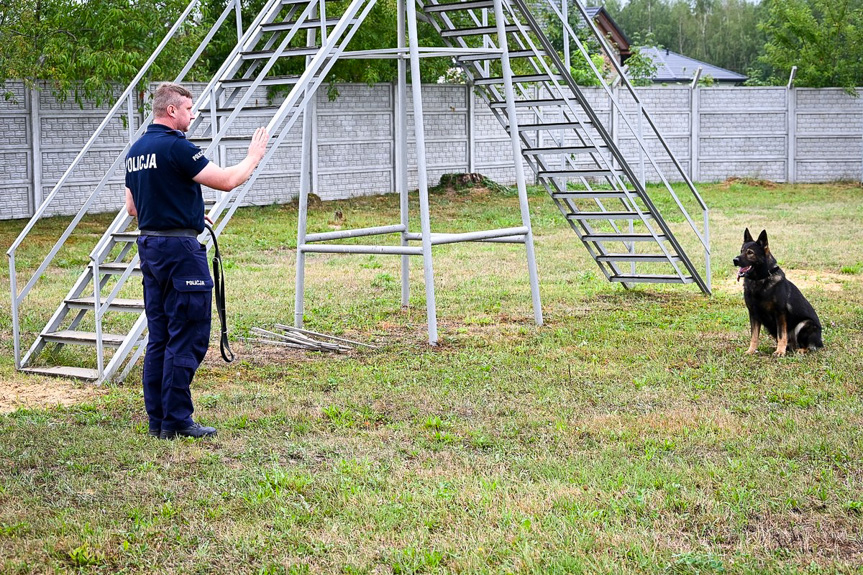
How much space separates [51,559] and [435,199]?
64.6 ft

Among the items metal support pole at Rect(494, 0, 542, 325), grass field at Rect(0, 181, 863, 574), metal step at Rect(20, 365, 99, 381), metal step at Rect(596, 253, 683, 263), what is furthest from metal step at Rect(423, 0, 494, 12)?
metal step at Rect(20, 365, 99, 381)

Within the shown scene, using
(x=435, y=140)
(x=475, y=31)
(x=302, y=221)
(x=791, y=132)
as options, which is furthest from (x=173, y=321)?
(x=791, y=132)

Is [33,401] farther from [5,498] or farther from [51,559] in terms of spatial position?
[51,559]

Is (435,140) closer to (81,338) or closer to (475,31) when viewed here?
(475,31)

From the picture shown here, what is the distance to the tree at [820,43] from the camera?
101ft

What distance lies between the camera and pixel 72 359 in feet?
28.9

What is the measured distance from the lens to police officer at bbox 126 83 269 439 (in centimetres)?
631

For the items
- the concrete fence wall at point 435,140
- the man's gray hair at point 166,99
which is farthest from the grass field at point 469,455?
the concrete fence wall at point 435,140

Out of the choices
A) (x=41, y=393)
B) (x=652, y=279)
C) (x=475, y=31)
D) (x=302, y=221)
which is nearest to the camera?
(x=41, y=393)

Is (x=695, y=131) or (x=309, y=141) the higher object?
(x=695, y=131)

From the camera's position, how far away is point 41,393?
7.66 m

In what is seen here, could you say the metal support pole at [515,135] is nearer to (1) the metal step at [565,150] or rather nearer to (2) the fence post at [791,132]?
(1) the metal step at [565,150]

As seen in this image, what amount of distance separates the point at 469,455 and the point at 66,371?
3889 mm

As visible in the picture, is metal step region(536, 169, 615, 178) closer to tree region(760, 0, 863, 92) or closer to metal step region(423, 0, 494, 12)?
metal step region(423, 0, 494, 12)
